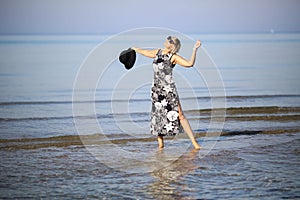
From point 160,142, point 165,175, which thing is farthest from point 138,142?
point 165,175

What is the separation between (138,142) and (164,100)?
1.39 meters

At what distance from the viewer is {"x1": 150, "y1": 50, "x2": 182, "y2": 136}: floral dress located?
9523 millimetres

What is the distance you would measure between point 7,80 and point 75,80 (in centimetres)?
242

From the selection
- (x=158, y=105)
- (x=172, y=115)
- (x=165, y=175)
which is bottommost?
(x=165, y=175)

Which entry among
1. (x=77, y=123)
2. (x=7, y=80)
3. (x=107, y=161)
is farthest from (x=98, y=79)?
(x=107, y=161)

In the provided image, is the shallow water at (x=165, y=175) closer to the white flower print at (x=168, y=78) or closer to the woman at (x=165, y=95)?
the woman at (x=165, y=95)

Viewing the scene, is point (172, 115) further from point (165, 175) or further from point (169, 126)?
point (165, 175)

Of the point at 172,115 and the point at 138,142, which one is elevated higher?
the point at 172,115

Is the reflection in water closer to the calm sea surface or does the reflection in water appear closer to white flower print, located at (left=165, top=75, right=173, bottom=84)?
the calm sea surface

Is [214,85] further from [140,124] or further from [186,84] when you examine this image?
[140,124]

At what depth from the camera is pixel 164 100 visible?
962 centimetres

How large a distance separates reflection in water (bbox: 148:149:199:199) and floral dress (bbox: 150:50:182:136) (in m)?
0.40

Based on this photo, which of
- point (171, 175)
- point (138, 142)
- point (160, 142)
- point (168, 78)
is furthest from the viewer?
point (138, 142)

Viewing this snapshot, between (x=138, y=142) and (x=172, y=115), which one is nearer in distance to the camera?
(x=172, y=115)
